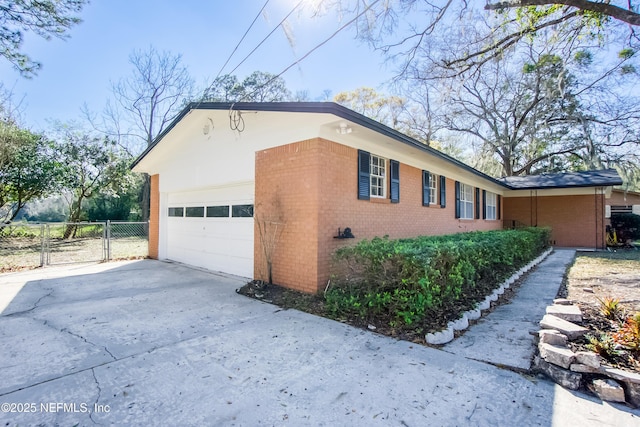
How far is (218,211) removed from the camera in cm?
845

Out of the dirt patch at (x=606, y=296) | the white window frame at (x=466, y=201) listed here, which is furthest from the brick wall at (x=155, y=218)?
the dirt patch at (x=606, y=296)

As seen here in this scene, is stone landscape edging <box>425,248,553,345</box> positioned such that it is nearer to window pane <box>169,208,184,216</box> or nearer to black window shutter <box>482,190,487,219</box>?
black window shutter <box>482,190,487,219</box>

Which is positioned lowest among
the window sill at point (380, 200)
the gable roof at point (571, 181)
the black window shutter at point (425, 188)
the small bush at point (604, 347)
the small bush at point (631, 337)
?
the small bush at point (604, 347)

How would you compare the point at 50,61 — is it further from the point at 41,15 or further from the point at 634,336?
the point at 634,336

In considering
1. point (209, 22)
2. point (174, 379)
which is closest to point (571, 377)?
point (174, 379)

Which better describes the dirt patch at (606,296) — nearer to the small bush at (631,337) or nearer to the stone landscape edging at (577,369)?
the small bush at (631,337)

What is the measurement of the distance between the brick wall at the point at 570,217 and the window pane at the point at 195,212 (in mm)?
16454

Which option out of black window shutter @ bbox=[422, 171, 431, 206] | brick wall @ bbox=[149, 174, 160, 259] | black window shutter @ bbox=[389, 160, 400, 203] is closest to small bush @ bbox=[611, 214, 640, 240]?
black window shutter @ bbox=[422, 171, 431, 206]

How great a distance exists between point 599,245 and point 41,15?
74.4 ft

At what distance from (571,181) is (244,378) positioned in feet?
57.8

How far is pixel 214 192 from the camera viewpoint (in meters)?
8.63

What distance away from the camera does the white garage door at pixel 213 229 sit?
7.53 meters

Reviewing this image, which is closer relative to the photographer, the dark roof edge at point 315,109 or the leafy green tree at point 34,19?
the dark roof edge at point 315,109

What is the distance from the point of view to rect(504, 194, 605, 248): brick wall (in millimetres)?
14953
